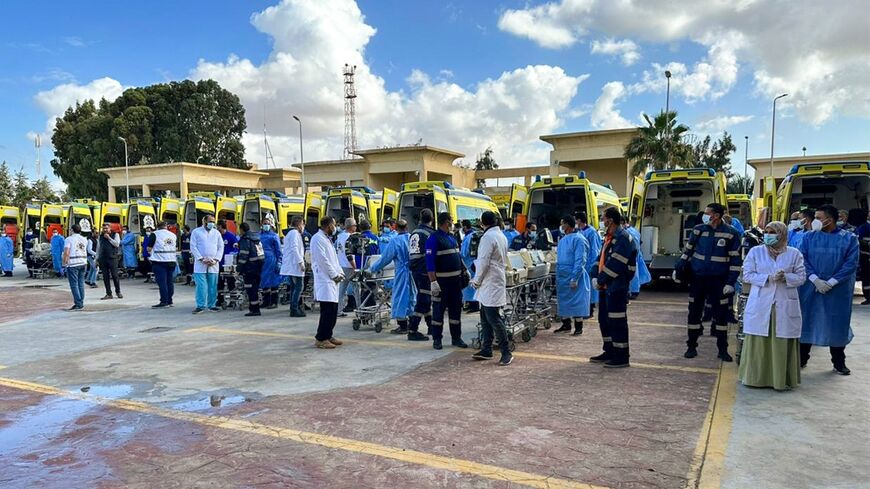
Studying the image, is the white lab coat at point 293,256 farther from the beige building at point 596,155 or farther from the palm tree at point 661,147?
the beige building at point 596,155

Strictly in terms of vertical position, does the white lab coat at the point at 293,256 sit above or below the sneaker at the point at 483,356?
above

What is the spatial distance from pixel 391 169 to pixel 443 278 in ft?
102

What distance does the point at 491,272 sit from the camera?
6.61 metres

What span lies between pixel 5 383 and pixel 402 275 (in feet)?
16.6

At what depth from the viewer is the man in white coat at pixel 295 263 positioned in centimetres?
1050

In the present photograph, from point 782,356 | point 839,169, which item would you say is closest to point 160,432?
point 782,356

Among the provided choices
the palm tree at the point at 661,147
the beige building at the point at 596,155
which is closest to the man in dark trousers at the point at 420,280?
the palm tree at the point at 661,147

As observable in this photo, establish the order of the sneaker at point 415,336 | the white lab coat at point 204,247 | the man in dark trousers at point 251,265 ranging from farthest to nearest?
the white lab coat at point 204,247 < the man in dark trousers at point 251,265 < the sneaker at point 415,336

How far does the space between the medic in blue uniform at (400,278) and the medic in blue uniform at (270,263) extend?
12.0 feet

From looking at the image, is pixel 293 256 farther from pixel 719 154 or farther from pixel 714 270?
pixel 719 154

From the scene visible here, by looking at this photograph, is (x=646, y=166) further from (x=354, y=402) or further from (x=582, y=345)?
(x=354, y=402)

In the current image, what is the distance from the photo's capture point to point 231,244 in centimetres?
1249

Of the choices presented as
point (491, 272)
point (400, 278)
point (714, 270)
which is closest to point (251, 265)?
point (400, 278)

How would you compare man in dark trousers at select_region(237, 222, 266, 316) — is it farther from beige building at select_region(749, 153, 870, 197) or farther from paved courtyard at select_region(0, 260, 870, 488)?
beige building at select_region(749, 153, 870, 197)
